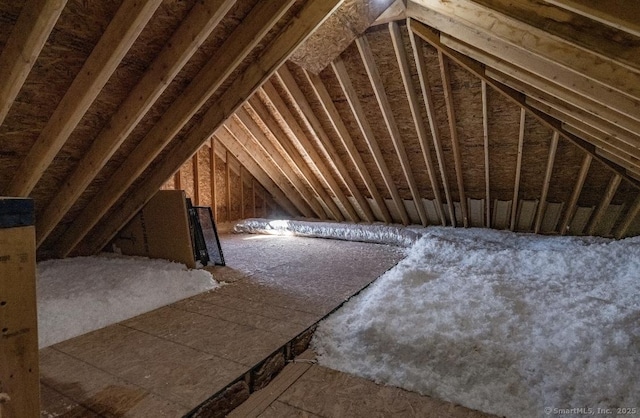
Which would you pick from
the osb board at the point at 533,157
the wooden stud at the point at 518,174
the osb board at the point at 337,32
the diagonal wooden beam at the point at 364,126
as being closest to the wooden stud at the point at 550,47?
the osb board at the point at 337,32

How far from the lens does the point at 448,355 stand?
6.63 feet

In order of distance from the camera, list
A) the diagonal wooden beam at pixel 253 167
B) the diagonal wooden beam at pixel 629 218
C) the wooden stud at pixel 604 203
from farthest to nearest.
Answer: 1. the diagonal wooden beam at pixel 253 167
2. the diagonal wooden beam at pixel 629 218
3. the wooden stud at pixel 604 203

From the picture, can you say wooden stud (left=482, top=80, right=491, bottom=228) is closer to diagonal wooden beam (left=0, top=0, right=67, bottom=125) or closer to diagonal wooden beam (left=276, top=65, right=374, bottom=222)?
diagonal wooden beam (left=276, top=65, right=374, bottom=222)

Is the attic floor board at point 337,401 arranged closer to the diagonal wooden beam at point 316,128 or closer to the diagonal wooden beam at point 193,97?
the diagonal wooden beam at point 193,97

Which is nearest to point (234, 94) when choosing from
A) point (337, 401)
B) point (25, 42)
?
point (25, 42)

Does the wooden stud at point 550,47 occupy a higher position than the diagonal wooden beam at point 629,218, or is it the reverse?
the wooden stud at point 550,47

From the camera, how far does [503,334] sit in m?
2.23

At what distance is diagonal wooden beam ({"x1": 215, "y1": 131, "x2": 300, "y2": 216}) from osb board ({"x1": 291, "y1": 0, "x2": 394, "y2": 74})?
2.65m

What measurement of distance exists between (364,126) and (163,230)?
2.64m

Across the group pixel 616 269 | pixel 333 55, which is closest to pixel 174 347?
pixel 333 55

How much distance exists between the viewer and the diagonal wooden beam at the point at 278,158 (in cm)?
494

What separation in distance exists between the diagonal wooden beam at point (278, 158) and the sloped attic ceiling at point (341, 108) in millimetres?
32

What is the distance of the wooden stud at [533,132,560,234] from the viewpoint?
3908 mm

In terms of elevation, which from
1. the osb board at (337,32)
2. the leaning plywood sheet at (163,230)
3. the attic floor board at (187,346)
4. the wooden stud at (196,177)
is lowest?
the attic floor board at (187,346)
